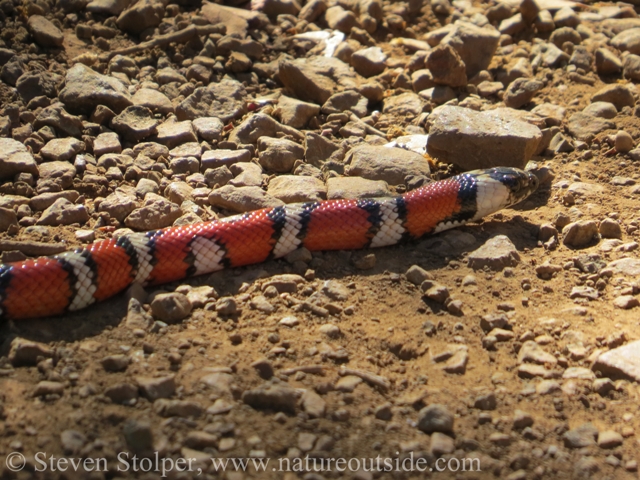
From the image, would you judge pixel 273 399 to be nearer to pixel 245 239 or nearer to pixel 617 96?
pixel 245 239

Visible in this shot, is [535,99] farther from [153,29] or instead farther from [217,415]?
[217,415]

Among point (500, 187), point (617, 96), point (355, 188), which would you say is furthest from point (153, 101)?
point (617, 96)

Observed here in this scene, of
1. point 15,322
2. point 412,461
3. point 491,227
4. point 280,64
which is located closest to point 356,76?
point 280,64

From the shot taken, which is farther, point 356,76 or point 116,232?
point 356,76

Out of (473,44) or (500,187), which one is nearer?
(500,187)

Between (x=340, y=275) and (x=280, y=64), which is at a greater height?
(x=280, y=64)

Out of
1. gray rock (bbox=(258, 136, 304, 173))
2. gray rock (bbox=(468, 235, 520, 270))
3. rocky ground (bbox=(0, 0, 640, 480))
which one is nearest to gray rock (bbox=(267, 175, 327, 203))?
Result: rocky ground (bbox=(0, 0, 640, 480))
